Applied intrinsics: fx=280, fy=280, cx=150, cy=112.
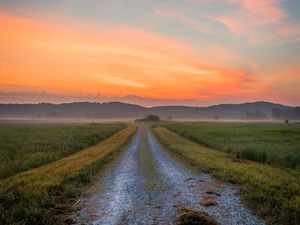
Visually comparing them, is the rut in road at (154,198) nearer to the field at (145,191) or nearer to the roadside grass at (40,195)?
the field at (145,191)

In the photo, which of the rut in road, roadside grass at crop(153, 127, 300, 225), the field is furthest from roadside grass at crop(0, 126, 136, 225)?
roadside grass at crop(153, 127, 300, 225)

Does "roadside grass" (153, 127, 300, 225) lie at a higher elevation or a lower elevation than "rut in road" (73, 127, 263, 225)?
higher

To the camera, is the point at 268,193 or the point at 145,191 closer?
the point at 268,193

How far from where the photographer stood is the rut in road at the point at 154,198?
399 inches

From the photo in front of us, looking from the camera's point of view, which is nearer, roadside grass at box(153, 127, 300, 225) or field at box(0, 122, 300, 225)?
roadside grass at box(153, 127, 300, 225)

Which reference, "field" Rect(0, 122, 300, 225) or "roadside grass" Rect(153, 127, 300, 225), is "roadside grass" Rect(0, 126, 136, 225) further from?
"roadside grass" Rect(153, 127, 300, 225)

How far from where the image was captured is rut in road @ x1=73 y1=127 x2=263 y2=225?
10125mm

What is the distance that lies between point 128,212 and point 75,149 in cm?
2360

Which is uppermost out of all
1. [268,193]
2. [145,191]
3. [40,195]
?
[268,193]

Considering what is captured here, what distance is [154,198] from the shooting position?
1253 cm

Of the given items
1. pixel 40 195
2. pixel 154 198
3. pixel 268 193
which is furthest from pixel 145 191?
pixel 268 193

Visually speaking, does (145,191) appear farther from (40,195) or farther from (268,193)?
(268,193)

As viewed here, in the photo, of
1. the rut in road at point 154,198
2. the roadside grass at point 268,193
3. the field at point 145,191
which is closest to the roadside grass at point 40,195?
the field at point 145,191

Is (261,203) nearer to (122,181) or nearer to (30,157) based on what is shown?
→ (122,181)
